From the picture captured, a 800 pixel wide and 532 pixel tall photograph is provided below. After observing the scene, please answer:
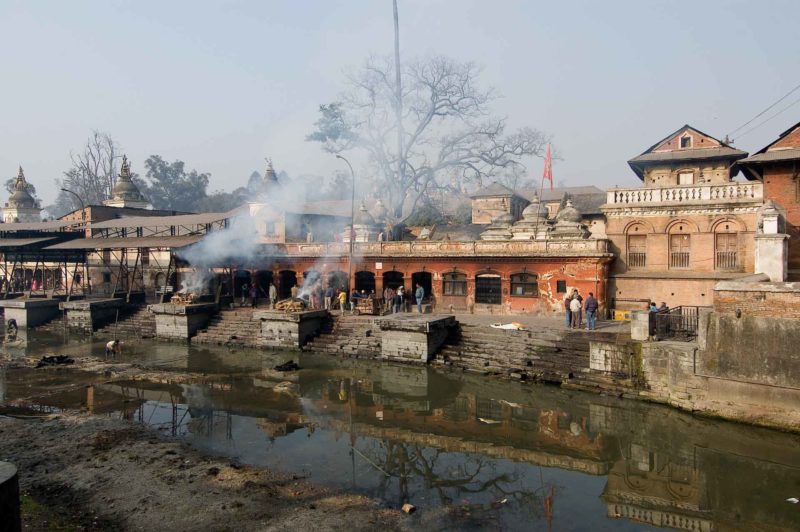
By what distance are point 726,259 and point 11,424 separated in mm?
24376

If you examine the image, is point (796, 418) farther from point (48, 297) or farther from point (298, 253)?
point (48, 297)

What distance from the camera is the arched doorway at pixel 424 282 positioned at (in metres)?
27.5

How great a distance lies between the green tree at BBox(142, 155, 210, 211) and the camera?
76250 millimetres

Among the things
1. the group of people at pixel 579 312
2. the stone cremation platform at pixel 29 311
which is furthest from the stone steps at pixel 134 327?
the group of people at pixel 579 312

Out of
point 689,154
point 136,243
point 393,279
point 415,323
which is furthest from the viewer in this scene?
point 136,243

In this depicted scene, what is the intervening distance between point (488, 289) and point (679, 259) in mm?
8163

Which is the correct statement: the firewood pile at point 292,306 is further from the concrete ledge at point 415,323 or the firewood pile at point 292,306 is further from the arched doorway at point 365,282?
the arched doorway at point 365,282

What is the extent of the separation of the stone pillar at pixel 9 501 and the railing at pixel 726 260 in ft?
76.1

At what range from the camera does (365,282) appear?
97.3ft

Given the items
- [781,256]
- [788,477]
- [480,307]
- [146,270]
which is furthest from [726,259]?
[146,270]

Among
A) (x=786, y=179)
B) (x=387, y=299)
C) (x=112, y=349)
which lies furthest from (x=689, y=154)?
(x=112, y=349)

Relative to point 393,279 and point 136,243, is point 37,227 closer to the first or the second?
point 136,243

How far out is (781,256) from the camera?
1623 cm

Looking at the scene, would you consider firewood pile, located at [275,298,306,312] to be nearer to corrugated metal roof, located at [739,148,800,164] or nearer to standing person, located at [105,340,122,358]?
standing person, located at [105,340,122,358]
